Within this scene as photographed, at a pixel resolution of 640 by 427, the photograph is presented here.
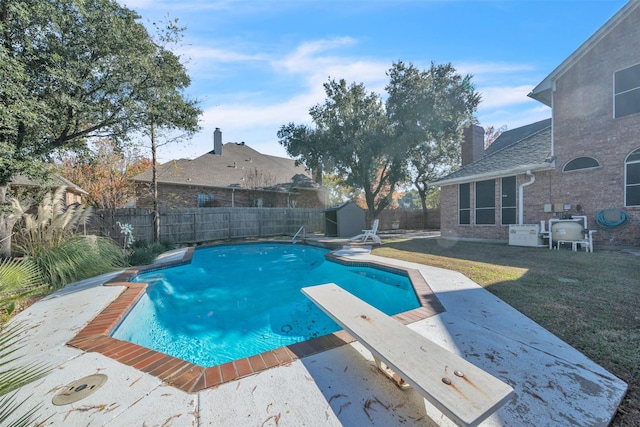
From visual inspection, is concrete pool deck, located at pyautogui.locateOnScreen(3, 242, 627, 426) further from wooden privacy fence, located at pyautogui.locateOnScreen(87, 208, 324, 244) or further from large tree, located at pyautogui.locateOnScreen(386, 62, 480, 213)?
large tree, located at pyautogui.locateOnScreen(386, 62, 480, 213)

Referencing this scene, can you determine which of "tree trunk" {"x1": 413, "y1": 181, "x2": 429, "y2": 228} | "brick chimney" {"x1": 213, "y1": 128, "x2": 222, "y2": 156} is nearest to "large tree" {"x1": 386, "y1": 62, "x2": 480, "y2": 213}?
"tree trunk" {"x1": 413, "y1": 181, "x2": 429, "y2": 228}

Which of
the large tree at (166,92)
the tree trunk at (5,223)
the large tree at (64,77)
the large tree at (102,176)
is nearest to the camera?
the large tree at (64,77)

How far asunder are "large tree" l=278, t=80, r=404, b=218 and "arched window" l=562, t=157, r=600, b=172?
7.39 meters

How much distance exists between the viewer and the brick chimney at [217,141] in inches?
757

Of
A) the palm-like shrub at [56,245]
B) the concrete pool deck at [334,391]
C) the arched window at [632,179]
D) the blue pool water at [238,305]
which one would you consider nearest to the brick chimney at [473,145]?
the arched window at [632,179]

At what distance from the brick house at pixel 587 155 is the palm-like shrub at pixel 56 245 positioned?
13.2 meters

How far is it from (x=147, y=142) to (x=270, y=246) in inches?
261

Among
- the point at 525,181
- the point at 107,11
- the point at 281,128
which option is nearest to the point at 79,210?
the point at 107,11

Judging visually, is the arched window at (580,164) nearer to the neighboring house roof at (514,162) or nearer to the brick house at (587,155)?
the brick house at (587,155)

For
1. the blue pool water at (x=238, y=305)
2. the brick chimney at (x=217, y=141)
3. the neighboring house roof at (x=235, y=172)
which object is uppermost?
the brick chimney at (x=217, y=141)

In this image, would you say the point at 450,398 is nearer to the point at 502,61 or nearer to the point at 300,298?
the point at 300,298

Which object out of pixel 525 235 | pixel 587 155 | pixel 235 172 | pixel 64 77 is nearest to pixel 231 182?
pixel 235 172

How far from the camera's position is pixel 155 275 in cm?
667

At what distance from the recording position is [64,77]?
18.6 ft
